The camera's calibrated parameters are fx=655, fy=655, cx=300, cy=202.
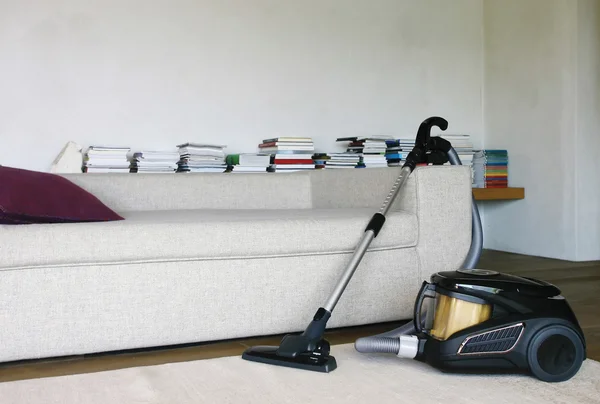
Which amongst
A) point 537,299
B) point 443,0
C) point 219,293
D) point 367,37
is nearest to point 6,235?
point 219,293

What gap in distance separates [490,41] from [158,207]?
3225 mm

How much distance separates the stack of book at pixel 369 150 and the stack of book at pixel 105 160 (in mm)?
1545

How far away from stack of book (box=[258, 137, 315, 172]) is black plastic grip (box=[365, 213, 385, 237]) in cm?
193

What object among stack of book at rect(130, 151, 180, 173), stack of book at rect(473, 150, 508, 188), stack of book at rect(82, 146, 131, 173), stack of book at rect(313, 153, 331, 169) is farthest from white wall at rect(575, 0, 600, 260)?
stack of book at rect(82, 146, 131, 173)

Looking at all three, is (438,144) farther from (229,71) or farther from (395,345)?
(229,71)

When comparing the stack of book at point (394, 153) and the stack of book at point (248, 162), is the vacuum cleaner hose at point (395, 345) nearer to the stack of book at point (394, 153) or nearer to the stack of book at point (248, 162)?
the stack of book at point (248, 162)

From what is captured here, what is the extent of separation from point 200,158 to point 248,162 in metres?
0.32

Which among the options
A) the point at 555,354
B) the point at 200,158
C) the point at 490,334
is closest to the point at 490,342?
the point at 490,334

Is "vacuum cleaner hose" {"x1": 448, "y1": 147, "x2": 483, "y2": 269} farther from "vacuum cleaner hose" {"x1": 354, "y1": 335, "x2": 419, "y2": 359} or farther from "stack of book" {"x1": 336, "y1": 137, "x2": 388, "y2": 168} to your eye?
"stack of book" {"x1": 336, "y1": 137, "x2": 388, "y2": 168}

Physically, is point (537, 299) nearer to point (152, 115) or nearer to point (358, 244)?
point (358, 244)

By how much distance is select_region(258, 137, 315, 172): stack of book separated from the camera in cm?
422

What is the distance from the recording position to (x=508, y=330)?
1.82m

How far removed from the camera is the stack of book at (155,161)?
3.94m

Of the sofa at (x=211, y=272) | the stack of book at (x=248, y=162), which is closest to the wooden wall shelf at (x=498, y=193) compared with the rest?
the stack of book at (x=248, y=162)
